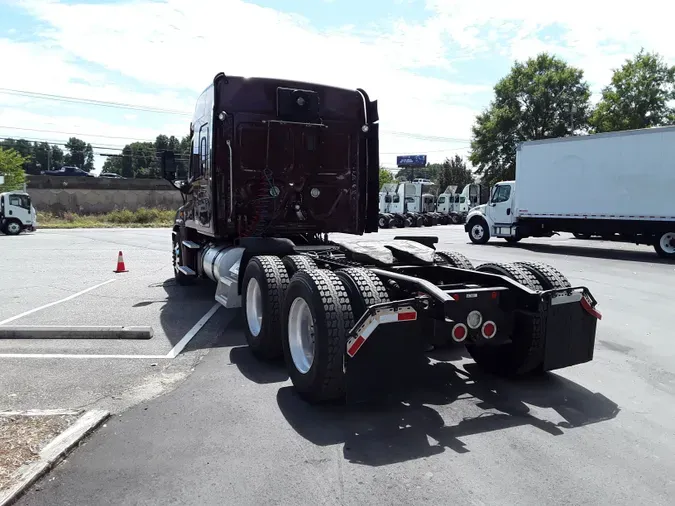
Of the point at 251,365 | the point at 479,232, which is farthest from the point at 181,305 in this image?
the point at 479,232

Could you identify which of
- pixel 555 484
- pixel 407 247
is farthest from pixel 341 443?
pixel 407 247

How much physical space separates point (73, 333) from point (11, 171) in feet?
166

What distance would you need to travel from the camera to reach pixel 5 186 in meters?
46.5

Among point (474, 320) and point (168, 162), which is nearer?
point (474, 320)

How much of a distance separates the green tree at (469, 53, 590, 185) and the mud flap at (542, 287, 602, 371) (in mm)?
47540

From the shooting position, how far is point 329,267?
6.07 meters

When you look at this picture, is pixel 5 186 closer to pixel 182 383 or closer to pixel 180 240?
pixel 180 240

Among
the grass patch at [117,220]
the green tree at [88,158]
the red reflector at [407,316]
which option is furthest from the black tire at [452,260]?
the green tree at [88,158]

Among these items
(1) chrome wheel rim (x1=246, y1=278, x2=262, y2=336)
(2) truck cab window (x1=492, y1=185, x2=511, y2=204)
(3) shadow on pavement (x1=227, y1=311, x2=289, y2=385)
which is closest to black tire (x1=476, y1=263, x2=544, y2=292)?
(3) shadow on pavement (x1=227, y1=311, x2=289, y2=385)

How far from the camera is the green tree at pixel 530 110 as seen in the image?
49875 mm

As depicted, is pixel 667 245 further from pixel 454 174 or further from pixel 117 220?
pixel 454 174

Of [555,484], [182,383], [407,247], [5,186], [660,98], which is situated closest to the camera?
[555,484]

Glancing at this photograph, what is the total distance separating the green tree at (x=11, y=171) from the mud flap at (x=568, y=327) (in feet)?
168

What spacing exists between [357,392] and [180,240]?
25.2 ft
